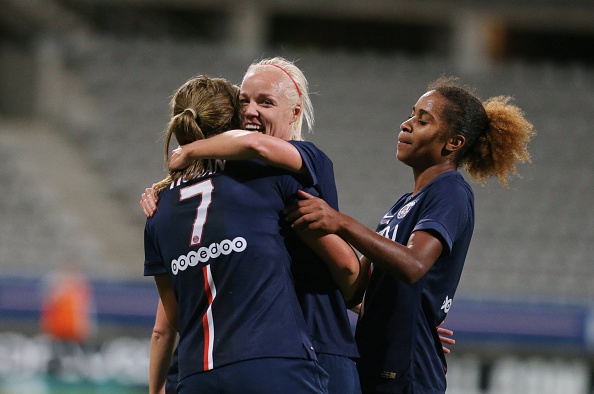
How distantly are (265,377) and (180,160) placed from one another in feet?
2.22

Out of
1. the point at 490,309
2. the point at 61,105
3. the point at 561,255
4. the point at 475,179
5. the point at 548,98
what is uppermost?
the point at 548,98

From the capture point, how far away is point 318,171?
2732 mm

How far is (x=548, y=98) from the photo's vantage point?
572 inches

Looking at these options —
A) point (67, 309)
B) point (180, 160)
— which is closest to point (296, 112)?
point (180, 160)

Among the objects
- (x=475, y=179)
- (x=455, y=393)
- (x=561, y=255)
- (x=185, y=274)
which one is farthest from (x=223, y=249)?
(x=561, y=255)

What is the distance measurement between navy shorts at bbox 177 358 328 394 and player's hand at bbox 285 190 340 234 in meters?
0.36

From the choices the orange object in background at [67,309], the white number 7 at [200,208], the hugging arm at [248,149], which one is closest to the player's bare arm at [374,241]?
the hugging arm at [248,149]

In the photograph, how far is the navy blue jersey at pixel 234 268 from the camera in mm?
2578

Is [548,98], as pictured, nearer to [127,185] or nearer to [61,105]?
[127,185]

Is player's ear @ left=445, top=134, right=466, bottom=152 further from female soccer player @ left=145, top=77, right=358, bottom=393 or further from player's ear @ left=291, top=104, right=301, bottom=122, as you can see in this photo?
female soccer player @ left=145, top=77, right=358, bottom=393

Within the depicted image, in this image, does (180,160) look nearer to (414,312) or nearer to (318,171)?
(318,171)

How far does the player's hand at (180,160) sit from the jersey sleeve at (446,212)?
724 millimetres

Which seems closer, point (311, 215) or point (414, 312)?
point (311, 215)

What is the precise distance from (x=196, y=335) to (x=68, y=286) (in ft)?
23.3
